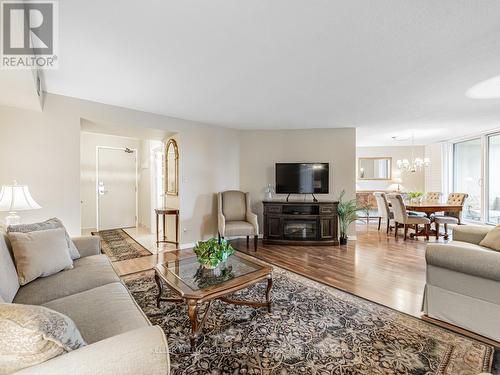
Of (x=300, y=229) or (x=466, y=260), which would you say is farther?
(x=300, y=229)

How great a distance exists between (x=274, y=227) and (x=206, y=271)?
2697 millimetres

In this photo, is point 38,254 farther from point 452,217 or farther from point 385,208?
point 452,217

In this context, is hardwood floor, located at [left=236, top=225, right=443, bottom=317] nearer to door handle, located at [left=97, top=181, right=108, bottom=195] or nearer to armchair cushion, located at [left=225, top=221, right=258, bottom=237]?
armchair cushion, located at [left=225, top=221, right=258, bottom=237]

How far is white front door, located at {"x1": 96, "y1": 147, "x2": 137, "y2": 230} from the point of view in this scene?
591 centimetres

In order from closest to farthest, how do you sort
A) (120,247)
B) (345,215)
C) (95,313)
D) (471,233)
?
(95,313), (471,233), (120,247), (345,215)

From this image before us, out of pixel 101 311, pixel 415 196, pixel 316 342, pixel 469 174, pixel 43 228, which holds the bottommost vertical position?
pixel 316 342

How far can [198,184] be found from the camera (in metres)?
4.62

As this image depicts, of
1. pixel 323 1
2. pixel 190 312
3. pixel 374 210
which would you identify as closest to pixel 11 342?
pixel 190 312

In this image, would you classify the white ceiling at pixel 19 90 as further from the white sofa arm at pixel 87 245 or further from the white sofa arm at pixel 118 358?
the white sofa arm at pixel 118 358

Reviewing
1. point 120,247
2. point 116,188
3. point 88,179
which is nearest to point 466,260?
point 120,247

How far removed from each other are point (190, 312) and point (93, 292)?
66 cm

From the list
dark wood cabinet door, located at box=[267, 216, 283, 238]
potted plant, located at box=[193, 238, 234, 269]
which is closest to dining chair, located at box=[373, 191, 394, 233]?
dark wood cabinet door, located at box=[267, 216, 283, 238]

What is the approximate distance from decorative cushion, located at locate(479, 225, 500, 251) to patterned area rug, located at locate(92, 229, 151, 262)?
436 centimetres

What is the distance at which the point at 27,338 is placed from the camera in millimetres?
711
